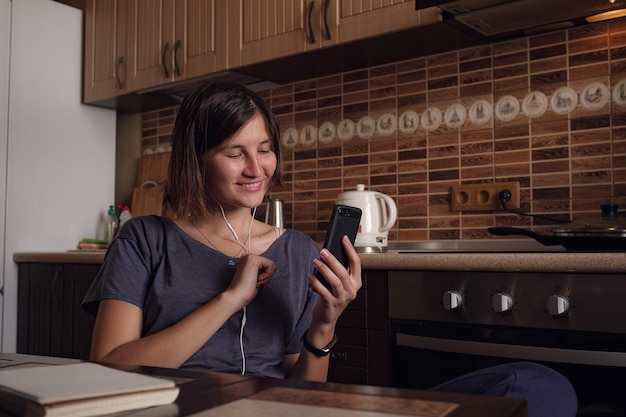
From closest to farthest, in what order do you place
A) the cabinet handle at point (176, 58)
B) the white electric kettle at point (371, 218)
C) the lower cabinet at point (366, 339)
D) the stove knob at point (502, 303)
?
the stove knob at point (502, 303), the lower cabinet at point (366, 339), the white electric kettle at point (371, 218), the cabinet handle at point (176, 58)

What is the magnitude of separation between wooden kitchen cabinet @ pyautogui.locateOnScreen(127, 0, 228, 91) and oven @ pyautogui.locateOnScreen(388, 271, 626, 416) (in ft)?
4.19

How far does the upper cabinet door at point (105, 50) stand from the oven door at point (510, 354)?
1.81 meters

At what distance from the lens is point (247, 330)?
3.99 ft

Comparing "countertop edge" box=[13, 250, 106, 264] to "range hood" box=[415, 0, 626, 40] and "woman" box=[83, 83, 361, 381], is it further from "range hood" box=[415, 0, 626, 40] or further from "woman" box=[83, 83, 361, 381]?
"range hood" box=[415, 0, 626, 40]

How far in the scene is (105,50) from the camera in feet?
9.96

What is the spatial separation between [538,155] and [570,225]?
18.1 inches

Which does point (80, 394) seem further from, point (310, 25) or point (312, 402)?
point (310, 25)

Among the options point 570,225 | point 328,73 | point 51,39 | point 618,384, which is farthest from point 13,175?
point 618,384

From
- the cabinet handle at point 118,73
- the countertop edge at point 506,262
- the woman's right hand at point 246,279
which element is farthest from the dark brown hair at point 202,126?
the cabinet handle at point 118,73

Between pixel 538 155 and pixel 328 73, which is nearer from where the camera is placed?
pixel 538 155

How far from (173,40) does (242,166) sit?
1.63m

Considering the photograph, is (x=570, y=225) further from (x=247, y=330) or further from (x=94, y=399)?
(x=94, y=399)

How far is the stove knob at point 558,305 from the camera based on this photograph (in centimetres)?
144

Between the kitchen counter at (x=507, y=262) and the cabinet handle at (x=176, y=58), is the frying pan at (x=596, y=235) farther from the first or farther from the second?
the cabinet handle at (x=176, y=58)
